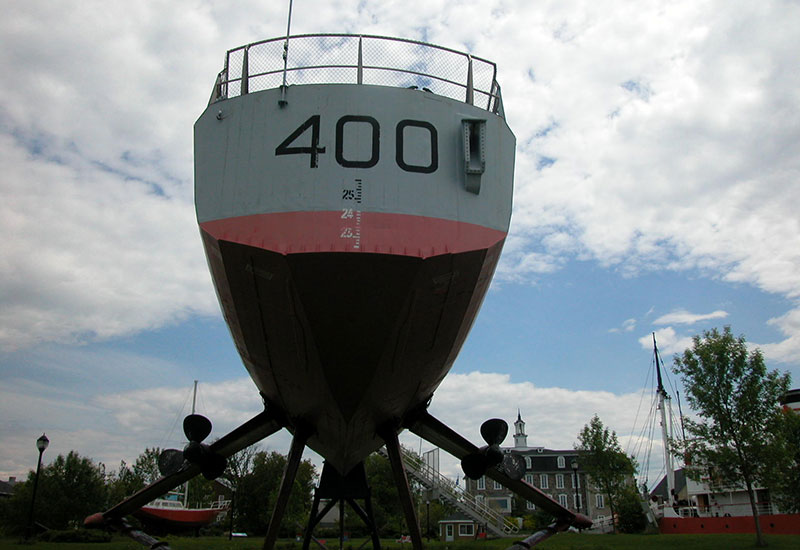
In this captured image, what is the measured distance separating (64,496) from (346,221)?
39566mm

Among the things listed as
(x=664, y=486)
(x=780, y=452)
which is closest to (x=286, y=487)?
(x=780, y=452)

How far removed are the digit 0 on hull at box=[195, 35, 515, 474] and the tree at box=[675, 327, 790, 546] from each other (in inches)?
747

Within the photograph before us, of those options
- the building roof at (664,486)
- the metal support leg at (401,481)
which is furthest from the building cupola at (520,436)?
the metal support leg at (401,481)

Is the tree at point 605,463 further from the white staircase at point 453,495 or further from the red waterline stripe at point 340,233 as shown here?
the red waterline stripe at point 340,233

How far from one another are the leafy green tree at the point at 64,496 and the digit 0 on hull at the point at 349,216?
35.9 metres

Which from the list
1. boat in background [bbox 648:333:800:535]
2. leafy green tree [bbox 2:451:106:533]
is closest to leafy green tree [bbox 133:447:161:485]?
leafy green tree [bbox 2:451:106:533]

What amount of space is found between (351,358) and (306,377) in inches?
31.9

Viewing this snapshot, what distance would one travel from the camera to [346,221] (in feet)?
18.6

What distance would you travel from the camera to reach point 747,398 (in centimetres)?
2159

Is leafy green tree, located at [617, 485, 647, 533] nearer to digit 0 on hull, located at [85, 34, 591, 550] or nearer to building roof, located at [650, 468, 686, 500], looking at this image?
digit 0 on hull, located at [85, 34, 591, 550]

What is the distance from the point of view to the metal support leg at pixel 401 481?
8.63 m

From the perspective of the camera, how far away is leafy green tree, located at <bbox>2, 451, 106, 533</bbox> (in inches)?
1385

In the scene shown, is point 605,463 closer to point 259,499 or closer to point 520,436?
point 259,499

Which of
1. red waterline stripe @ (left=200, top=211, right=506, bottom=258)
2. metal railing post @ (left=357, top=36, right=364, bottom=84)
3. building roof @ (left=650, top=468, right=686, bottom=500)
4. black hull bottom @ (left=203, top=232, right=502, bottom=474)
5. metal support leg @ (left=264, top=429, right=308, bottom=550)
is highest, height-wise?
metal railing post @ (left=357, top=36, right=364, bottom=84)
